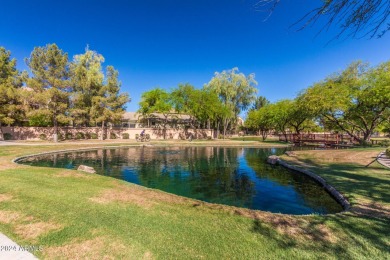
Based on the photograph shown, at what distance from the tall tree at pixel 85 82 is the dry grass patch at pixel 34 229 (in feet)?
95.0

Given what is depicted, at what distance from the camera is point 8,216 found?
4.44 metres

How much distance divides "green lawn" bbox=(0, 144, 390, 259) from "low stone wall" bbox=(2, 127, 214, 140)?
29.6m

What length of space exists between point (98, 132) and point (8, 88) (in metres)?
12.6

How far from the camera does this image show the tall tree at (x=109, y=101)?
3108 cm

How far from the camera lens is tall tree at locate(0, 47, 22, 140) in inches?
1012

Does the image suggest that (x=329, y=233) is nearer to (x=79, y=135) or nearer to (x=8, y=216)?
(x=8, y=216)

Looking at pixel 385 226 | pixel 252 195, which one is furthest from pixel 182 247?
pixel 252 195

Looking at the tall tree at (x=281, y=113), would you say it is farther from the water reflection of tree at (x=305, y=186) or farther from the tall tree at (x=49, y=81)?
the tall tree at (x=49, y=81)

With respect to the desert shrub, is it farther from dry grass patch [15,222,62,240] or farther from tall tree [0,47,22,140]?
dry grass patch [15,222,62,240]

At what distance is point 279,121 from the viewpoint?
36969 mm

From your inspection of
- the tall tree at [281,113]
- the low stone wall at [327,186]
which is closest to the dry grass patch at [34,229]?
the low stone wall at [327,186]

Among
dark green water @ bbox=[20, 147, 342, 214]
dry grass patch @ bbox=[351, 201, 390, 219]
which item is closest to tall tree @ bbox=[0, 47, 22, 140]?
dark green water @ bbox=[20, 147, 342, 214]

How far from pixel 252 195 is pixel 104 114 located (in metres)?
28.4

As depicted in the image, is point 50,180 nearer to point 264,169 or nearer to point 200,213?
point 200,213
